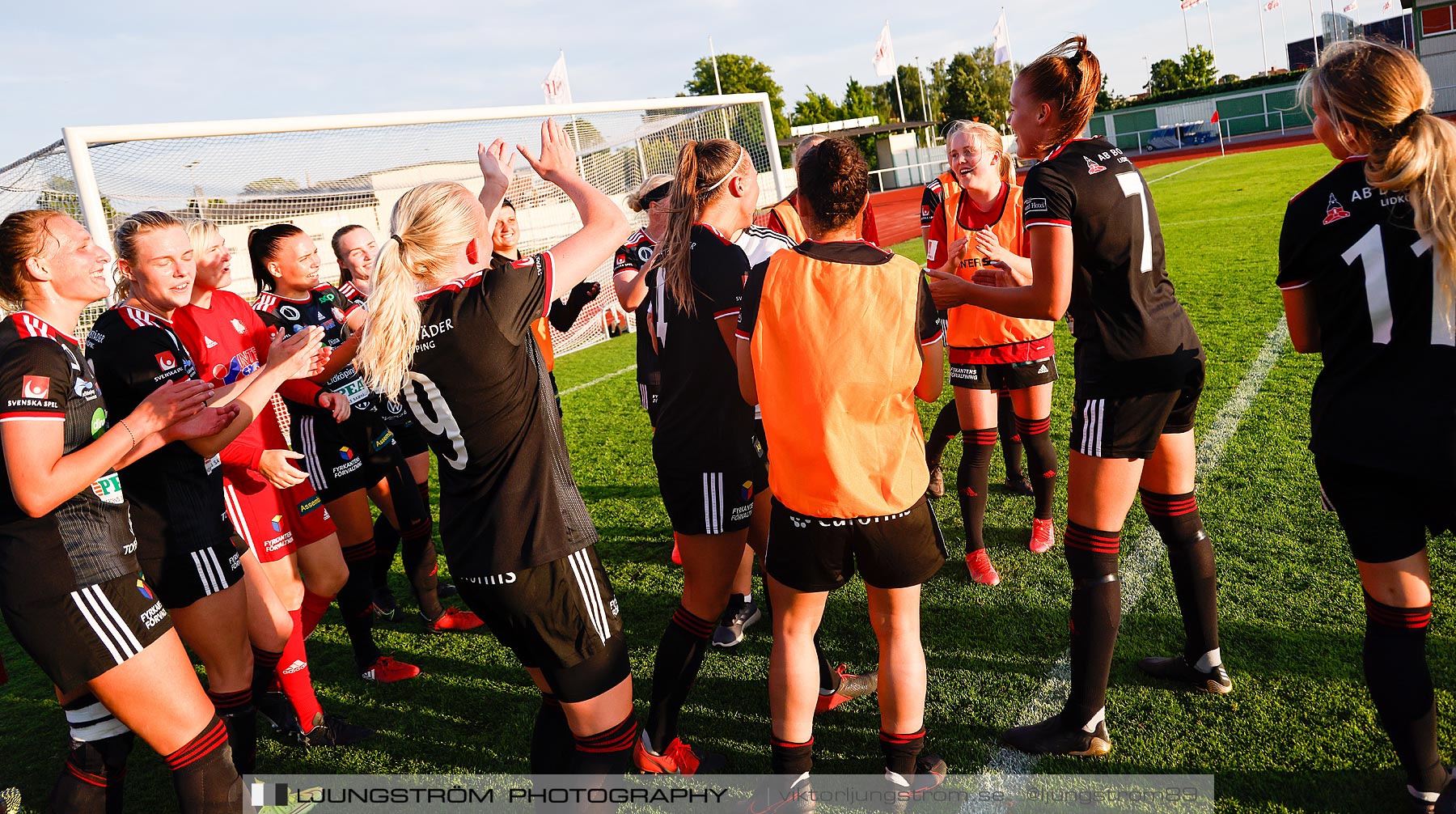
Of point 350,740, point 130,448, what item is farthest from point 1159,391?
point 350,740

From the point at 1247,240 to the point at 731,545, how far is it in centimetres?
1234

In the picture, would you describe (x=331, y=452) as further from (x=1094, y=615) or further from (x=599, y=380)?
(x=599, y=380)

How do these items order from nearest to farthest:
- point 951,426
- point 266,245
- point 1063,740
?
point 1063,740 < point 266,245 < point 951,426

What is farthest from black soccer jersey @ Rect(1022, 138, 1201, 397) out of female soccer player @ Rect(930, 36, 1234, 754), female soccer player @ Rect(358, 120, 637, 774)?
female soccer player @ Rect(358, 120, 637, 774)

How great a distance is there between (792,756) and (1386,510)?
5.72 ft

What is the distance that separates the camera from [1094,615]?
9.34 feet

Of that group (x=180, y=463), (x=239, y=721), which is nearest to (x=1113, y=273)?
(x=180, y=463)

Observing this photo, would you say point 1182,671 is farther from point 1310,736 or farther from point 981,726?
point 981,726

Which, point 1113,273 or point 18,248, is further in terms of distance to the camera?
point 1113,273

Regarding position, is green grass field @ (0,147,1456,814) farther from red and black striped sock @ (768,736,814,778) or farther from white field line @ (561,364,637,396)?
white field line @ (561,364,637,396)

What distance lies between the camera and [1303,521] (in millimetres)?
4383

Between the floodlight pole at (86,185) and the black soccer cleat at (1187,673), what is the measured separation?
6.07 meters

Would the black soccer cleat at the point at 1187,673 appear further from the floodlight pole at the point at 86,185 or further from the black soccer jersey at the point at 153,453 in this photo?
the floodlight pole at the point at 86,185

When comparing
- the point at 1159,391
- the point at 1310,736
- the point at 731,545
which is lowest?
the point at 1310,736
